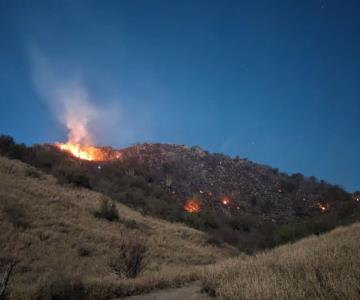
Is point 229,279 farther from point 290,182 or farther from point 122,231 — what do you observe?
point 290,182

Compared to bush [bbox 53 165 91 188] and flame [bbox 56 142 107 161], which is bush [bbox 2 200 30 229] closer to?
bush [bbox 53 165 91 188]

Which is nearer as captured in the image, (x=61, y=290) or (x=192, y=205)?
(x=61, y=290)

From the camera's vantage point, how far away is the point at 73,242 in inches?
701

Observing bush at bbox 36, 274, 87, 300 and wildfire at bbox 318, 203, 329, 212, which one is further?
wildfire at bbox 318, 203, 329, 212

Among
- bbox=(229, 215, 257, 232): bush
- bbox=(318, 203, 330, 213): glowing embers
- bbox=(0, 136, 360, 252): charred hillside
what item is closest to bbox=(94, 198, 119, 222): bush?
bbox=(0, 136, 360, 252): charred hillside

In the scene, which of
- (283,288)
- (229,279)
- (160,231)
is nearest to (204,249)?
(160,231)

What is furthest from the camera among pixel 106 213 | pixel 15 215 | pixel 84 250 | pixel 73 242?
pixel 106 213

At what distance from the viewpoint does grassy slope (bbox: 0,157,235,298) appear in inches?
402

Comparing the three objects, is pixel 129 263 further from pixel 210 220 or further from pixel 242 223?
pixel 242 223

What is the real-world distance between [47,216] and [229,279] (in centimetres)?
1474

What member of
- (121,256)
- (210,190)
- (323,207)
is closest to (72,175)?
(121,256)

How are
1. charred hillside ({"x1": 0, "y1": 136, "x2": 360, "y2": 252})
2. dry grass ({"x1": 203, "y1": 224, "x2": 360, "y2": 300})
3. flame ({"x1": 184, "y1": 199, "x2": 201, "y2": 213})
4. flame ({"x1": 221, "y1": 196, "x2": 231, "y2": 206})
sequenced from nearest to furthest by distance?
1. dry grass ({"x1": 203, "y1": 224, "x2": 360, "y2": 300})
2. charred hillside ({"x1": 0, "y1": 136, "x2": 360, "y2": 252})
3. flame ({"x1": 184, "y1": 199, "x2": 201, "y2": 213})
4. flame ({"x1": 221, "y1": 196, "x2": 231, "y2": 206})

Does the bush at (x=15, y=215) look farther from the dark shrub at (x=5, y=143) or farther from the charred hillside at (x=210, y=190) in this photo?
the dark shrub at (x=5, y=143)

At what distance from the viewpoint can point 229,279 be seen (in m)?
8.50
